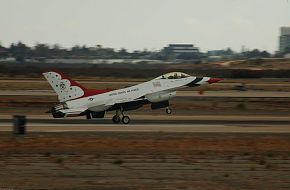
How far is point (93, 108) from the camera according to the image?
37.2m

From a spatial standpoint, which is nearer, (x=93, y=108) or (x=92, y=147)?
(x=92, y=147)

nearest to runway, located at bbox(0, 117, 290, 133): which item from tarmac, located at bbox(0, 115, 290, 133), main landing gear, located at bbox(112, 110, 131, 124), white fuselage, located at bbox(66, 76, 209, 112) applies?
tarmac, located at bbox(0, 115, 290, 133)

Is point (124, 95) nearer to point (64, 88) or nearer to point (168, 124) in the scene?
point (168, 124)

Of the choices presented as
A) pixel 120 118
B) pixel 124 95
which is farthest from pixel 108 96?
pixel 120 118

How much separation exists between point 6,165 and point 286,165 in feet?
32.2

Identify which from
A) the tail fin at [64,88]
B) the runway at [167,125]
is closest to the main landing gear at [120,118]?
the runway at [167,125]

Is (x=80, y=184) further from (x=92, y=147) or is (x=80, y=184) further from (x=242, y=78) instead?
(x=242, y=78)

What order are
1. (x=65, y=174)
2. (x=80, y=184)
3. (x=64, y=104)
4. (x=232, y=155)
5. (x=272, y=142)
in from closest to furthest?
(x=80, y=184), (x=65, y=174), (x=232, y=155), (x=272, y=142), (x=64, y=104)

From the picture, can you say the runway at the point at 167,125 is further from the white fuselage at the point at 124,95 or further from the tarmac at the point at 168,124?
the white fuselage at the point at 124,95

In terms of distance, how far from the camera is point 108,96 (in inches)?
1480

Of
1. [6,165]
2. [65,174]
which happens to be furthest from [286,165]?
[6,165]

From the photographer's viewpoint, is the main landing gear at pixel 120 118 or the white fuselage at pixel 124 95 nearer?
the white fuselage at pixel 124 95

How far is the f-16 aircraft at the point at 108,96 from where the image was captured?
36.7 m

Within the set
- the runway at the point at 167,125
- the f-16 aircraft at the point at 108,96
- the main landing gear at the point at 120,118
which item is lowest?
the runway at the point at 167,125
